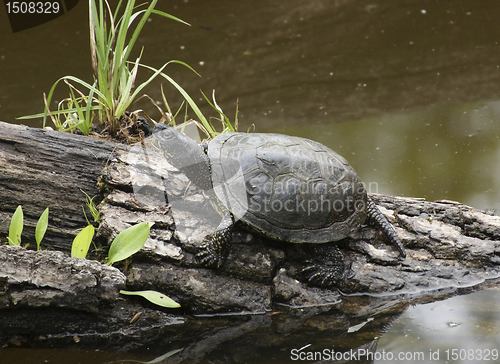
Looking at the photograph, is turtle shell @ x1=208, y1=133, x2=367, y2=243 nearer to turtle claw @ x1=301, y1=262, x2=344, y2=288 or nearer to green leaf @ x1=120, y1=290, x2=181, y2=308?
turtle claw @ x1=301, y1=262, x2=344, y2=288

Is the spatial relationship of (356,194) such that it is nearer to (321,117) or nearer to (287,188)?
(287,188)

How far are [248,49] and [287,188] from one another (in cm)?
410

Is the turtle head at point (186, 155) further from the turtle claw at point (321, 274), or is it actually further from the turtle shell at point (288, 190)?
the turtle claw at point (321, 274)

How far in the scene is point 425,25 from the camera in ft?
21.1

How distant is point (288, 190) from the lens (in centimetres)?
234

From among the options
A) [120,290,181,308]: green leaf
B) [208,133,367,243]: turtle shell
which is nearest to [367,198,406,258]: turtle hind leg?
[208,133,367,243]: turtle shell

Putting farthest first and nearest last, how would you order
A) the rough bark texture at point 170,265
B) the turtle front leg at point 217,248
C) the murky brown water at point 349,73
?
1. the murky brown water at point 349,73
2. the turtle front leg at point 217,248
3. the rough bark texture at point 170,265

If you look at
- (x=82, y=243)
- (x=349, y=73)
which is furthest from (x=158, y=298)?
(x=349, y=73)

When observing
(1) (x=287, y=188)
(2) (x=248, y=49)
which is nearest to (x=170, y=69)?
(2) (x=248, y=49)

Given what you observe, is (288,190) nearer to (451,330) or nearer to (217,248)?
(217,248)

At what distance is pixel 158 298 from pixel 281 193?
0.89 metres

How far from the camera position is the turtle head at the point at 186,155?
2.52 m

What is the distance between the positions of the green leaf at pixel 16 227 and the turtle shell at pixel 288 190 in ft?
3.52

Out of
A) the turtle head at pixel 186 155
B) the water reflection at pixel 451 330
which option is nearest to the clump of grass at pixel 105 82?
the turtle head at pixel 186 155
